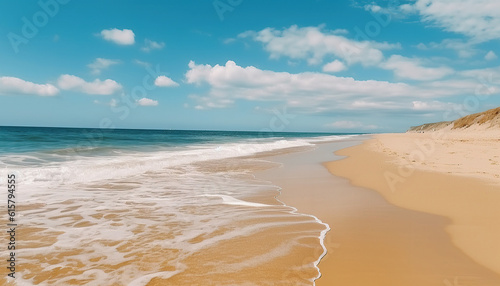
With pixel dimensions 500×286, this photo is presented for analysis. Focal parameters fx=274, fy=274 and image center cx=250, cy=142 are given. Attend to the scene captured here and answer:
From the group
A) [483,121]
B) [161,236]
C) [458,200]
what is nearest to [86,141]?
[161,236]

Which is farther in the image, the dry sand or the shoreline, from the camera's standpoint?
the dry sand

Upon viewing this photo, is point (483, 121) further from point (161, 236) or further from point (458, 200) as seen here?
point (161, 236)

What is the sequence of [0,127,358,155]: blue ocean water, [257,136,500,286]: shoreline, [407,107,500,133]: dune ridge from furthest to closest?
1. [407,107,500,133]: dune ridge
2. [0,127,358,155]: blue ocean water
3. [257,136,500,286]: shoreline

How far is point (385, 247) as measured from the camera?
445 centimetres

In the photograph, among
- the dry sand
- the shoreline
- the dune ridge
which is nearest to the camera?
the shoreline

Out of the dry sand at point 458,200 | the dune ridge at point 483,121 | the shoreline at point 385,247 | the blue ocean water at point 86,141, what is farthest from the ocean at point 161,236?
the dune ridge at point 483,121

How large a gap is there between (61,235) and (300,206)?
528cm

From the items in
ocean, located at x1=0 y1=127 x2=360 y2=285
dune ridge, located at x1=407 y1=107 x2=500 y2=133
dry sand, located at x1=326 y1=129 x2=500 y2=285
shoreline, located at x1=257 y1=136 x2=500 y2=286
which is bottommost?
ocean, located at x1=0 y1=127 x2=360 y2=285

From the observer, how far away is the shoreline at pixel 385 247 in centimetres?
354

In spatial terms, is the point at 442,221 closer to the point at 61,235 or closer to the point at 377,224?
the point at 377,224

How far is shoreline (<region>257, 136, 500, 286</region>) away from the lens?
11.6ft

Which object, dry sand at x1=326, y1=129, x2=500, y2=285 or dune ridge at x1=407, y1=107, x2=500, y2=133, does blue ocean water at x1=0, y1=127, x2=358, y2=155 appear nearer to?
dry sand at x1=326, y1=129, x2=500, y2=285

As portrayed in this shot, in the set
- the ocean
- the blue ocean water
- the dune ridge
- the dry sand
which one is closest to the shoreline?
the dry sand

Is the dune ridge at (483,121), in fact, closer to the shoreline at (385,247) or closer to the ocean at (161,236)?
the shoreline at (385,247)
